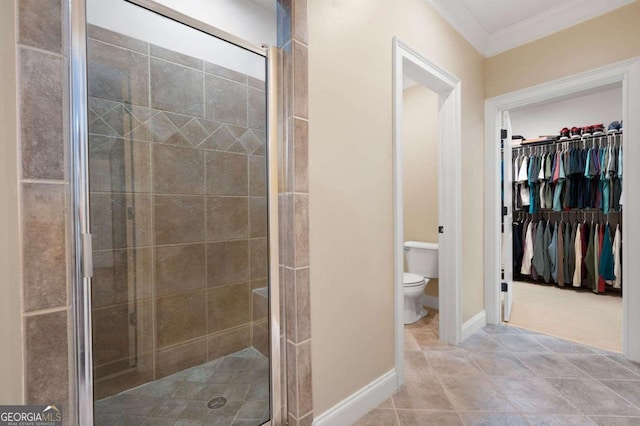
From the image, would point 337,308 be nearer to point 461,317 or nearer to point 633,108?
point 461,317

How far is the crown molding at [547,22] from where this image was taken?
210 cm

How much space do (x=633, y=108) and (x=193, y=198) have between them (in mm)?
3087

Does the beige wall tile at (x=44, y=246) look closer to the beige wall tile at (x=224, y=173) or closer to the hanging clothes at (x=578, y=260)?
the beige wall tile at (x=224, y=173)

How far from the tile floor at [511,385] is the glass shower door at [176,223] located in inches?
33.4

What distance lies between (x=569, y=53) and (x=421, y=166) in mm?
1497

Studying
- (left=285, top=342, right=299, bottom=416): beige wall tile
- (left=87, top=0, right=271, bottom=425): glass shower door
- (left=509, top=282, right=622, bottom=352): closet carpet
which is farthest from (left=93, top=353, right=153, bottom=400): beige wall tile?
(left=509, top=282, right=622, bottom=352): closet carpet

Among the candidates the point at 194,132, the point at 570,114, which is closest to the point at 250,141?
the point at 194,132

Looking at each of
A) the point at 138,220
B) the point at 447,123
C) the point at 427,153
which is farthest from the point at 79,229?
the point at 427,153

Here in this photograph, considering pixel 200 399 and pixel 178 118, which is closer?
pixel 200 399

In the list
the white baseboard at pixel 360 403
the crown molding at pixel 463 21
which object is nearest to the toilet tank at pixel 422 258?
the white baseboard at pixel 360 403

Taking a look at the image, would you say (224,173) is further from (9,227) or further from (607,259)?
(607,259)

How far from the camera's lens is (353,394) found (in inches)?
57.4

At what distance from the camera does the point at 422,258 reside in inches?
118

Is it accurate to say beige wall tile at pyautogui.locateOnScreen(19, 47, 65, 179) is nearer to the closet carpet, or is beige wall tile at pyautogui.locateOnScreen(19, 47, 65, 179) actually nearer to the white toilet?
the white toilet
